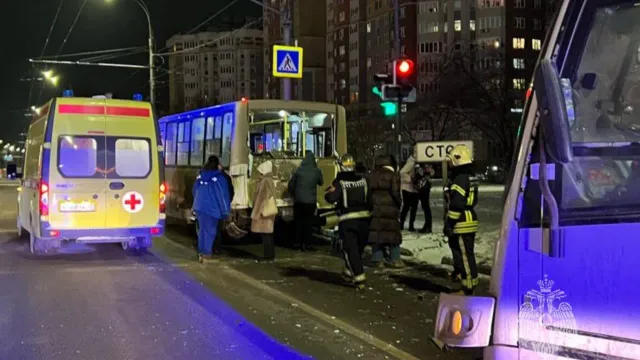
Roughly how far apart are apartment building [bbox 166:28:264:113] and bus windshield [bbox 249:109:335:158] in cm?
10618

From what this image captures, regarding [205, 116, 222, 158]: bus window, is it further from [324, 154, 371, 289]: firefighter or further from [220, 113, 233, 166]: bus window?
[324, 154, 371, 289]: firefighter

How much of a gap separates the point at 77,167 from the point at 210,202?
7.71ft

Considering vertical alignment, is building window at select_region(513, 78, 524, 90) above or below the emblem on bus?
above

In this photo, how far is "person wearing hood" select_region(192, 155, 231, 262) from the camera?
38.0 ft

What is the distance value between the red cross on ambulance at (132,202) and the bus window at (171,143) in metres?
6.54

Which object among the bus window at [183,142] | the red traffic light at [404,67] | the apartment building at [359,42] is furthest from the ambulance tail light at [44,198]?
the apartment building at [359,42]

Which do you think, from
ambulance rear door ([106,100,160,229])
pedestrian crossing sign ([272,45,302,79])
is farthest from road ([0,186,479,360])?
pedestrian crossing sign ([272,45,302,79])

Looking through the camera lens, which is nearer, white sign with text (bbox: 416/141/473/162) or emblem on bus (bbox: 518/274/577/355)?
emblem on bus (bbox: 518/274/577/355)

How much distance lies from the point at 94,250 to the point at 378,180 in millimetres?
6216

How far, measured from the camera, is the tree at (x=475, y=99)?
42875 millimetres

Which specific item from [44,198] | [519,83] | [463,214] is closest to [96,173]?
[44,198]

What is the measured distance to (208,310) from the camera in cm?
824

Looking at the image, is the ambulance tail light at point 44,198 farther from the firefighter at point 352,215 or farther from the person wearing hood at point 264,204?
the firefighter at point 352,215

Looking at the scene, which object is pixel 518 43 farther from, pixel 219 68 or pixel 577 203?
pixel 577 203
